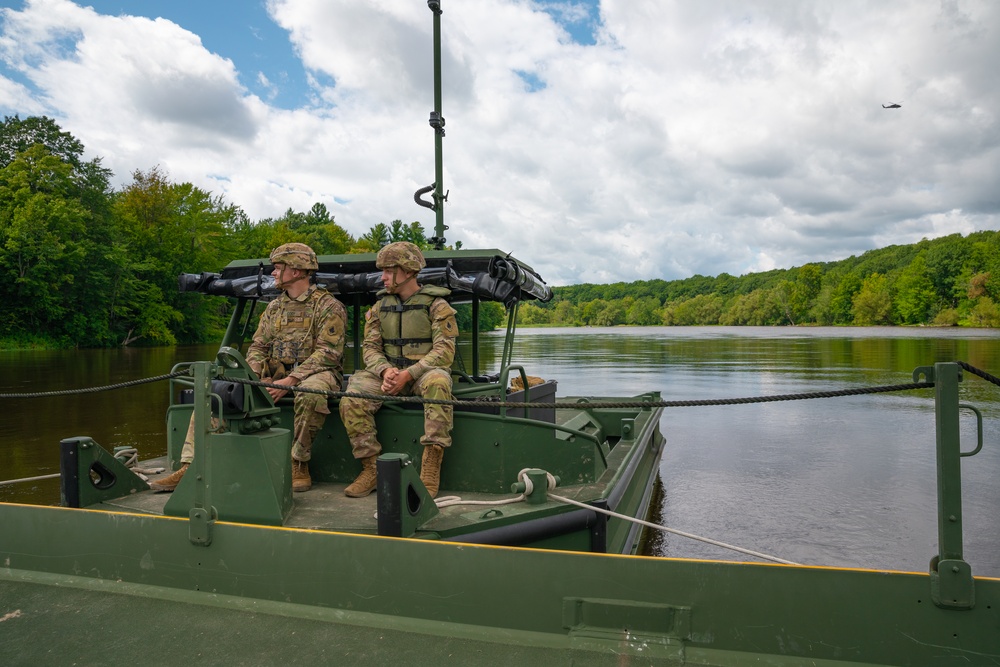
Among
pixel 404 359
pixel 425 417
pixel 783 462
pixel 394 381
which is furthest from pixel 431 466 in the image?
pixel 783 462

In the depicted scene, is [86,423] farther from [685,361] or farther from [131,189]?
[131,189]

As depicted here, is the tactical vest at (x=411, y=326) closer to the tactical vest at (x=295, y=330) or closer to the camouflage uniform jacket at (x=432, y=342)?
the camouflage uniform jacket at (x=432, y=342)

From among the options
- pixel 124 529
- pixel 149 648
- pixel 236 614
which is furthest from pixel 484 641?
pixel 124 529

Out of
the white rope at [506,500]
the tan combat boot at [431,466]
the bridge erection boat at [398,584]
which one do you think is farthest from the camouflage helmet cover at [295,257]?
the white rope at [506,500]

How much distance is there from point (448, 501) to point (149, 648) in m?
1.85

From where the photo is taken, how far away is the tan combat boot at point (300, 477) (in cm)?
492

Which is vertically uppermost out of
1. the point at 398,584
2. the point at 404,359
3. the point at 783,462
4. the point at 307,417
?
the point at 404,359

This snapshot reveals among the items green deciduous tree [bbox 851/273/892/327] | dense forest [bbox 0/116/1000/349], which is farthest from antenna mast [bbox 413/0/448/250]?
green deciduous tree [bbox 851/273/892/327]

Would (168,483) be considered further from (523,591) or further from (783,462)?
(783,462)

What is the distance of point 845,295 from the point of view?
119 m

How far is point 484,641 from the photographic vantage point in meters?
2.92

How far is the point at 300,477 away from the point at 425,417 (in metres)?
0.97

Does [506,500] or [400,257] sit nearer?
[506,500]

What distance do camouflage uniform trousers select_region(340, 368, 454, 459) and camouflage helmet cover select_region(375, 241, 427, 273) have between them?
74 cm
